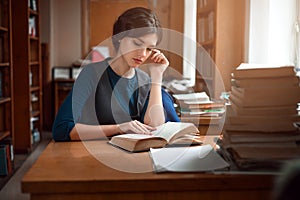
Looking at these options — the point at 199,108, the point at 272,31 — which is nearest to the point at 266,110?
the point at 199,108

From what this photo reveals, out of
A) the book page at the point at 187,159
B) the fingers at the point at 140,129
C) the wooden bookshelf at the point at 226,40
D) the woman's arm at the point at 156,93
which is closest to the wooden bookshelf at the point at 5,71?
the wooden bookshelf at the point at 226,40

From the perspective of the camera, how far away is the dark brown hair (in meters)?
1.70

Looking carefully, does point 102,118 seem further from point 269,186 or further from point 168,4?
point 168,4

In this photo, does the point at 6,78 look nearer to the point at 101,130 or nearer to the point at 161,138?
the point at 101,130

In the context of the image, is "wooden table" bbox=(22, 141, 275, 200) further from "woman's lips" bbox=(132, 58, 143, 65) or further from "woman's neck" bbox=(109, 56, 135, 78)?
"woman's neck" bbox=(109, 56, 135, 78)

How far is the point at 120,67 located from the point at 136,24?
22 centimetres

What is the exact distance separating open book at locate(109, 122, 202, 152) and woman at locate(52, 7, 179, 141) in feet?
0.34

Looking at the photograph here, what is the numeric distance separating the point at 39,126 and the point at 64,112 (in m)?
3.81

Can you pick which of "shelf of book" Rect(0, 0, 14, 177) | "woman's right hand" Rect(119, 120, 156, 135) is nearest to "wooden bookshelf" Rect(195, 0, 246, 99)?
"woman's right hand" Rect(119, 120, 156, 135)

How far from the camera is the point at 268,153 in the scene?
1.06 metres

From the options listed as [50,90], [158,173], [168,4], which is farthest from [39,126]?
[158,173]

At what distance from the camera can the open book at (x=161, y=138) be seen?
1.29 metres

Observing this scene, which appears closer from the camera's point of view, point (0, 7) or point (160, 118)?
point (160, 118)

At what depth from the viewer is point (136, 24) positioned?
1.74 meters
